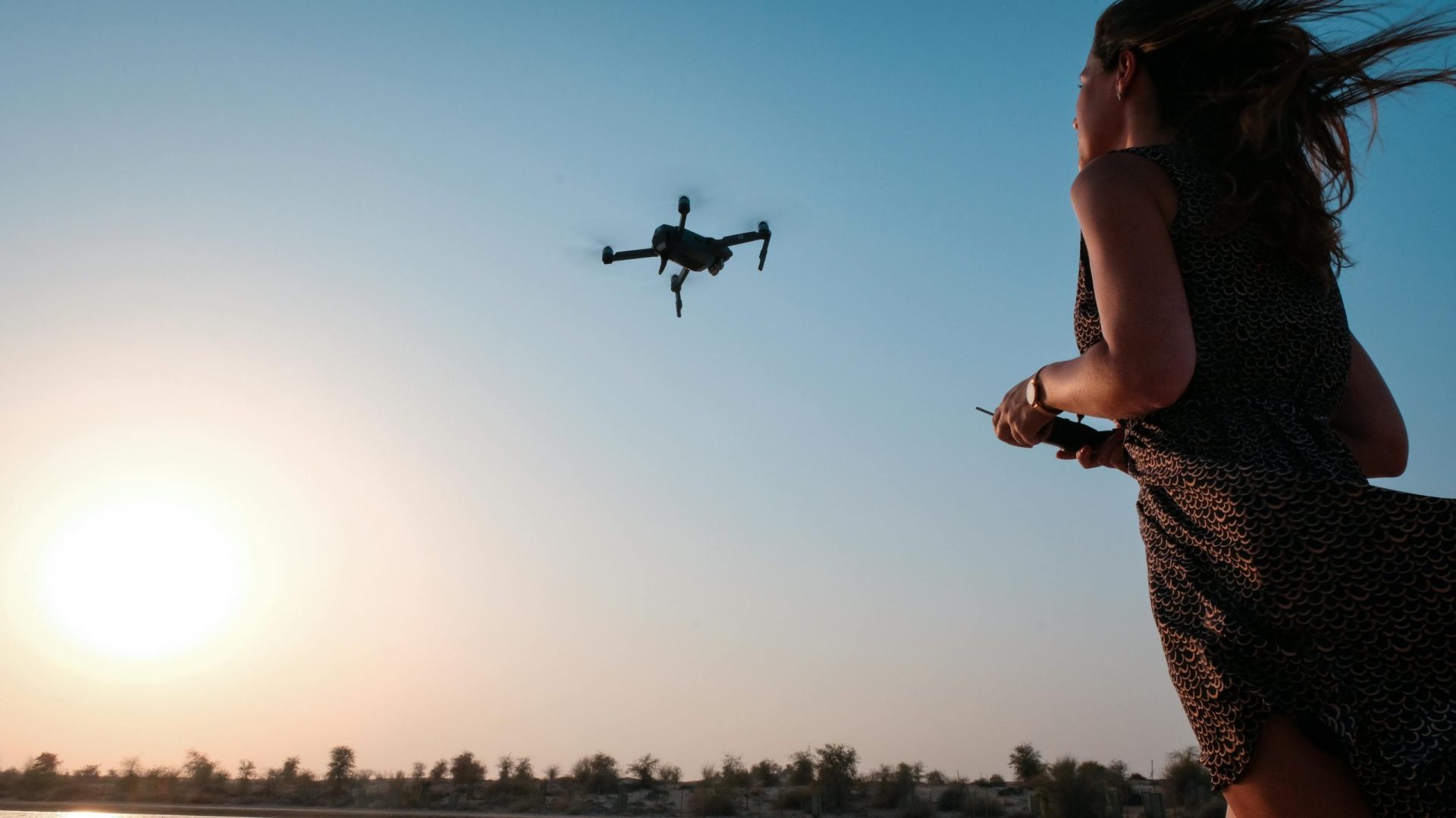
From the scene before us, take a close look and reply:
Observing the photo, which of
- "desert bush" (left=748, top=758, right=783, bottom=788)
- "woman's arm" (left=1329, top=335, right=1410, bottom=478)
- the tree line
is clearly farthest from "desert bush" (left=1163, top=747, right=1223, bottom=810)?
"woman's arm" (left=1329, top=335, right=1410, bottom=478)

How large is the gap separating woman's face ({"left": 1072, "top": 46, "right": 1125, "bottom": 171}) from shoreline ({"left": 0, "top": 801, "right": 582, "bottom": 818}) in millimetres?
36513

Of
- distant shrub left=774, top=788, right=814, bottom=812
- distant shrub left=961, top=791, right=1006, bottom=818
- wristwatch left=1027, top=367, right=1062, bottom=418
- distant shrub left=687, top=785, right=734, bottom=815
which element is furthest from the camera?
distant shrub left=774, top=788, right=814, bottom=812

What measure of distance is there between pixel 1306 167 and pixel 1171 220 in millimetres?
355

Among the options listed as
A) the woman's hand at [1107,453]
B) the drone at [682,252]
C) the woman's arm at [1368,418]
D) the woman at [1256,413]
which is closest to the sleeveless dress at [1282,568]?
the woman at [1256,413]

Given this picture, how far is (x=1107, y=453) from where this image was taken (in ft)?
6.57

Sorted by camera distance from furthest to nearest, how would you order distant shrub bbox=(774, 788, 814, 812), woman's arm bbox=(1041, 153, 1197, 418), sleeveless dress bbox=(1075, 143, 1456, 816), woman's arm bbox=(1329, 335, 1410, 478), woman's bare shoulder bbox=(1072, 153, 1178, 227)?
distant shrub bbox=(774, 788, 814, 812)
woman's arm bbox=(1329, 335, 1410, 478)
woman's bare shoulder bbox=(1072, 153, 1178, 227)
woman's arm bbox=(1041, 153, 1197, 418)
sleeveless dress bbox=(1075, 143, 1456, 816)

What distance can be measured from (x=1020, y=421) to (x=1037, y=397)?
0.09 meters

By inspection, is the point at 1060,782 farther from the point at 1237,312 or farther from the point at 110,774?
the point at 110,774

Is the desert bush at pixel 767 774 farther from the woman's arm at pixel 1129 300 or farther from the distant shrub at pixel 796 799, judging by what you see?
the woman's arm at pixel 1129 300

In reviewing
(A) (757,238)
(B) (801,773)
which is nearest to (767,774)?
(B) (801,773)

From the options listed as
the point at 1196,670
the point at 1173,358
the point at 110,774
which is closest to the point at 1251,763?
the point at 1196,670

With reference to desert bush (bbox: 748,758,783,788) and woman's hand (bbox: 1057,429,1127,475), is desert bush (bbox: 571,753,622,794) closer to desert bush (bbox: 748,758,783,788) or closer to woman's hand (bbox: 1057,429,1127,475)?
desert bush (bbox: 748,758,783,788)

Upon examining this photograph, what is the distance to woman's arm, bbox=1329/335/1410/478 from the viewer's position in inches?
80.2

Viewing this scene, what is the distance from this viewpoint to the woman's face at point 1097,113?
2.08 m
